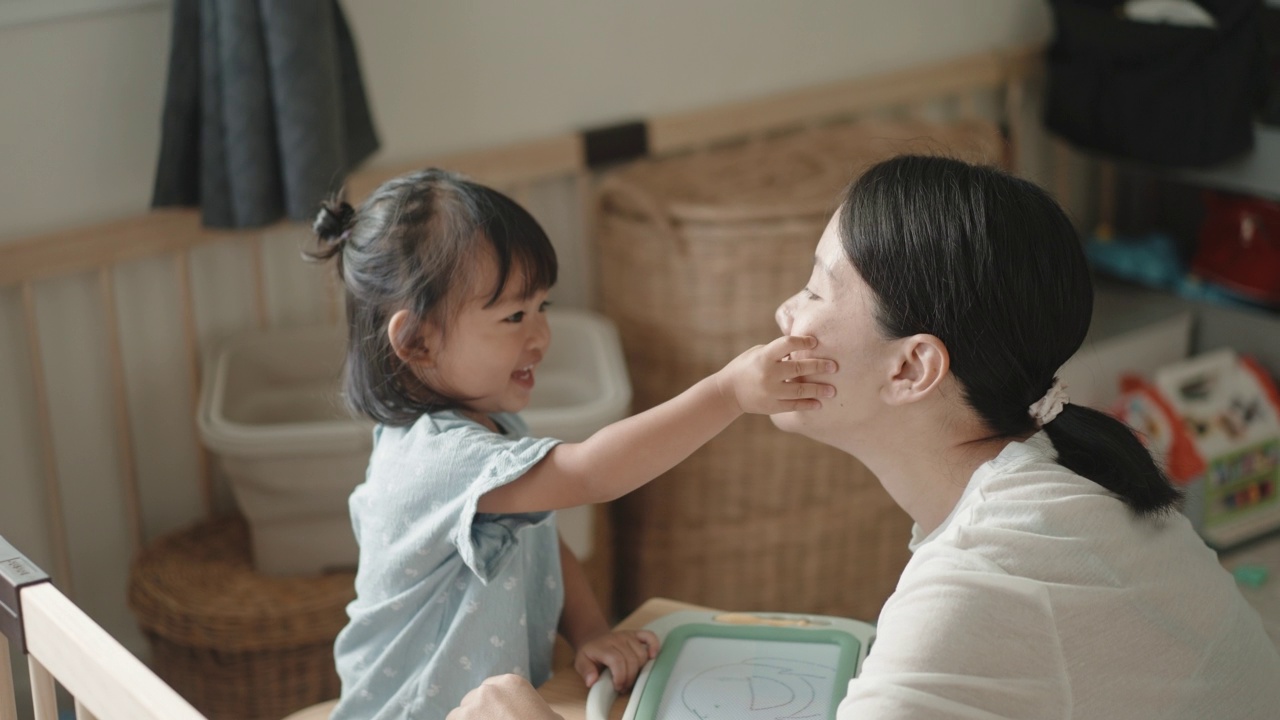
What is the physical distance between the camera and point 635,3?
2.44 meters

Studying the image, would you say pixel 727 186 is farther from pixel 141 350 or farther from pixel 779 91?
pixel 141 350

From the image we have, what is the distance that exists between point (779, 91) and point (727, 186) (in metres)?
0.43

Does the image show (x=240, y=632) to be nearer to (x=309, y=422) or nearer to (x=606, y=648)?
(x=309, y=422)

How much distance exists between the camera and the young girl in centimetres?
115

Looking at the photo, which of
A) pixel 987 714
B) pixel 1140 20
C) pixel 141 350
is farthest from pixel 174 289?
pixel 1140 20

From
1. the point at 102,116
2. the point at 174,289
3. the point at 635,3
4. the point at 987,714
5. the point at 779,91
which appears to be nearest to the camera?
the point at 987,714

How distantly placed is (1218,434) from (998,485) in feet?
6.43

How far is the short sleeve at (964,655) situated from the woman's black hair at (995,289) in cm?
17

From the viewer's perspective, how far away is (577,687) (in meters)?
1.20

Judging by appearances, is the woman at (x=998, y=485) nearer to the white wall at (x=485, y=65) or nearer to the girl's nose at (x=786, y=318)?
the girl's nose at (x=786, y=318)

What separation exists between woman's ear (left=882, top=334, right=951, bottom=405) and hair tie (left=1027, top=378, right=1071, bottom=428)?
8cm

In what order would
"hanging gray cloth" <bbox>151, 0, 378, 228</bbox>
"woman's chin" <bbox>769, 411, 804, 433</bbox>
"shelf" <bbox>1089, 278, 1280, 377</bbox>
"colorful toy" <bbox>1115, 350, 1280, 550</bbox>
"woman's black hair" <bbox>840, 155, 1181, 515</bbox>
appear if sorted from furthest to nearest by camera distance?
"shelf" <bbox>1089, 278, 1280, 377</bbox>
"colorful toy" <bbox>1115, 350, 1280, 550</bbox>
"hanging gray cloth" <bbox>151, 0, 378, 228</bbox>
"woman's chin" <bbox>769, 411, 804, 433</bbox>
"woman's black hair" <bbox>840, 155, 1181, 515</bbox>

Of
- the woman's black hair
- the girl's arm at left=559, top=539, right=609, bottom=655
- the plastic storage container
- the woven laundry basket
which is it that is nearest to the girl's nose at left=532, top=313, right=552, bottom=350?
the girl's arm at left=559, top=539, right=609, bottom=655

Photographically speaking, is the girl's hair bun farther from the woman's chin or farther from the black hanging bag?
the black hanging bag
